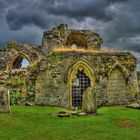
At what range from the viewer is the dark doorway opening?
3353 centimetres

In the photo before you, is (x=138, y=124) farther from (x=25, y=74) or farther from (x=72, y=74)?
(x=25, y=74)

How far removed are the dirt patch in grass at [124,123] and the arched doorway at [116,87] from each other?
955cm

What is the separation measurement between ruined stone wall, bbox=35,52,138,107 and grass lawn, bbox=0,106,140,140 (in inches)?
231

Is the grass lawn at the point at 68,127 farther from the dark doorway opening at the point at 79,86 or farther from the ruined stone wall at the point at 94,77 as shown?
the dark doorway opening at the point at 79,86

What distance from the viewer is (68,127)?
21.9 m

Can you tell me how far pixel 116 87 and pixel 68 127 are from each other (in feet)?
44.8

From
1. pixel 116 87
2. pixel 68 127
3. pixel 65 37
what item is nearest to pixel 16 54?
pixel 65 37

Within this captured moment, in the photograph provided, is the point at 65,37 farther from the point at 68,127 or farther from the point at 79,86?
the point at 68,127

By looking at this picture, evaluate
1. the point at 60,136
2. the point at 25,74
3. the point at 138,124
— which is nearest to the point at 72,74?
the point at 25,74

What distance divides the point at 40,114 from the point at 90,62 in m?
9.06

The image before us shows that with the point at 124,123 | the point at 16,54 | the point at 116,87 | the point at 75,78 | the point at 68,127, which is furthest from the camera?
the point at 16,54

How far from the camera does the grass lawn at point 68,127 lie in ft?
64.5

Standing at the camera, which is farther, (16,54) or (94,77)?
(16,54)

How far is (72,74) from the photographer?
110ft
